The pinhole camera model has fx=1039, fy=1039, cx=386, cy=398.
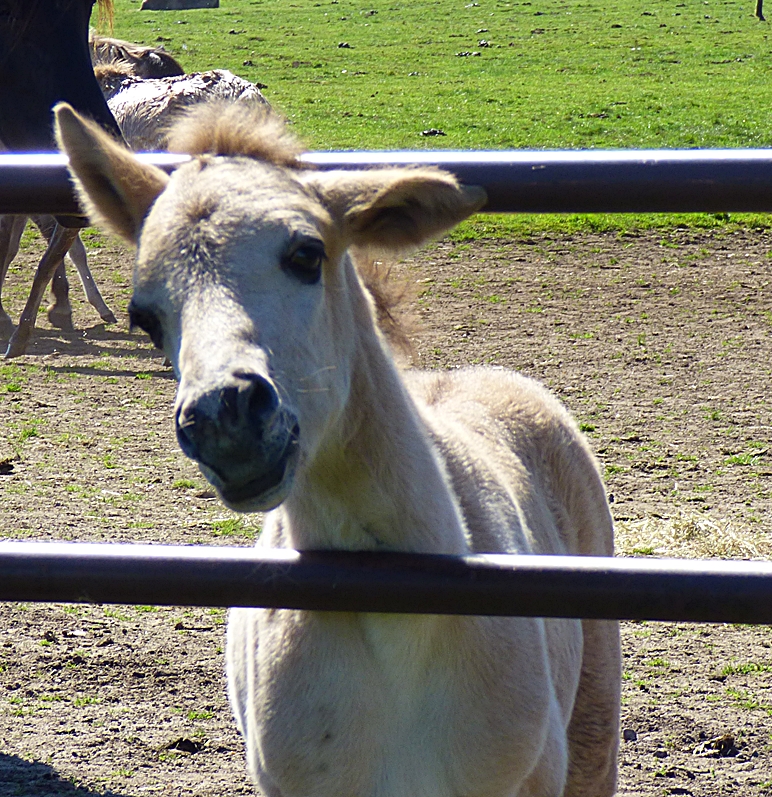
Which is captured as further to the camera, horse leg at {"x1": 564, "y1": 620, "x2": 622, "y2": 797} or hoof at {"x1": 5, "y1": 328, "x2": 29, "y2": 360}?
hoof at {"x1": 5, "y1": 328, "x2": 29, "y2": 360}

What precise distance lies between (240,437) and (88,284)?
6.86m

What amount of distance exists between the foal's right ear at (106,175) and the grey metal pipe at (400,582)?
62 centimetres

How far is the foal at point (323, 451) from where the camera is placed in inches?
65.0

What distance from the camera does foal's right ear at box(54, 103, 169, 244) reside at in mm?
1768

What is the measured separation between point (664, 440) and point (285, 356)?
4161mm

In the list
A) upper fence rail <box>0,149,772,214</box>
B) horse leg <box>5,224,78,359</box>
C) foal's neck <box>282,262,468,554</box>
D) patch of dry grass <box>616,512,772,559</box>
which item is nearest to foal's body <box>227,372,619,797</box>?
foal's neck <box>282,262,468,554</box>

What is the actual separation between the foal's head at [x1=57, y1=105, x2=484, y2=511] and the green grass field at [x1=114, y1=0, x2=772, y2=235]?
753cm

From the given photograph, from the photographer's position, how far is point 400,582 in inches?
56.4

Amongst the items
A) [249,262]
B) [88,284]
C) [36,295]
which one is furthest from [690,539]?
[88,284]

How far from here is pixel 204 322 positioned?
1.64m

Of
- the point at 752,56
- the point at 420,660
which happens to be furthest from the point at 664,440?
the point at 752,56

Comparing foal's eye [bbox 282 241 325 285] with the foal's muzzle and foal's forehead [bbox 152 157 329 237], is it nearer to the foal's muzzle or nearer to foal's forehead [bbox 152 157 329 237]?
foal's forehead [bbox 152 157 329 237]

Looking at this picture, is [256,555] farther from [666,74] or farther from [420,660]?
[666,74]

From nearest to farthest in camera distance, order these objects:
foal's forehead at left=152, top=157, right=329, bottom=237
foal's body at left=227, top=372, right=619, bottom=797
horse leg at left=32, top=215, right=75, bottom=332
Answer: foal's forehead at left=152, top=157, right=329, bottom=237, foal's body at left=227, top=372, right=619, bottom=797, horse leg at left=32, top=215, right=75, bottom=332
